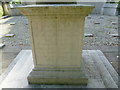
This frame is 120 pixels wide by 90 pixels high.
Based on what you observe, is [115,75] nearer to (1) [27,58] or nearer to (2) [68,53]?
(2) [68,53]

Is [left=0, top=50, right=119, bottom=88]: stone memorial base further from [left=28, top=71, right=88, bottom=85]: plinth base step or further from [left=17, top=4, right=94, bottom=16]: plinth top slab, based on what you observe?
[left=17, top=4, right=94, bottom=16]: plinth top slab

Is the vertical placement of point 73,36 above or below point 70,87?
above

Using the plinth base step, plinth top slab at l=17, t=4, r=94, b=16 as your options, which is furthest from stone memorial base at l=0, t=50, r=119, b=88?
plinth top slab at l=17, t=4, r=94, b=16

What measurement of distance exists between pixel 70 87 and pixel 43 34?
104 cm

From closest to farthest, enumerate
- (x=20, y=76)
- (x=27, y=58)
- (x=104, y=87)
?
(x=104, y=87) → (x=20, y=76) → (x=27, y=58)

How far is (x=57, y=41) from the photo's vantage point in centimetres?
199

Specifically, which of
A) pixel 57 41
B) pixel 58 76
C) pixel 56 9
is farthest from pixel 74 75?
pixel 56 9

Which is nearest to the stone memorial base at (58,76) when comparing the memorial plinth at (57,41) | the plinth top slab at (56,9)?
the memorial plinth at (57,41)

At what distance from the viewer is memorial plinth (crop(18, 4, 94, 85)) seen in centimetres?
171

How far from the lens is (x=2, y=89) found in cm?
204

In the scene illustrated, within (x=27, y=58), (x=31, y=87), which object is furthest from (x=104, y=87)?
(x=27, y=58)

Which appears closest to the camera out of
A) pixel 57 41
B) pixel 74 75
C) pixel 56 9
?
pixel 56 9

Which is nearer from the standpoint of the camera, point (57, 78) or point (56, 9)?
point (56, 9)

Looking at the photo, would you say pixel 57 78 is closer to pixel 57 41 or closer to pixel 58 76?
pixel 58 76
